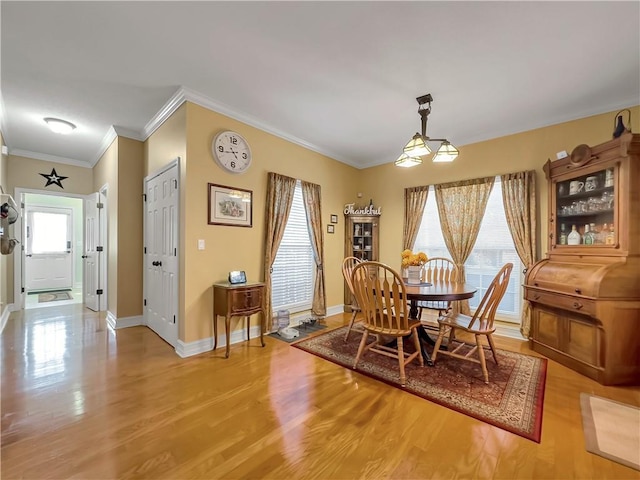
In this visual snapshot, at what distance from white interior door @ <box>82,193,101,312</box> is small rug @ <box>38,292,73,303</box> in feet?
3.71

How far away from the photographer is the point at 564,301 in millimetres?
2697

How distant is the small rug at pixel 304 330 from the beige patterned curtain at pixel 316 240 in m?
0.27

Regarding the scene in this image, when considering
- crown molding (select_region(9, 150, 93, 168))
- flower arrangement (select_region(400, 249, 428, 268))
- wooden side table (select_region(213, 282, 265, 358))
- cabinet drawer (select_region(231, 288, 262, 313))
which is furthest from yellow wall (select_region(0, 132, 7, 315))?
flower arrangement (select_region(400, 249, 428, 268))

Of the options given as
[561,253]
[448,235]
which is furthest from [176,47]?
[561,253]

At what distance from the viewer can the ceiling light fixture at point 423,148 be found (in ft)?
8.47

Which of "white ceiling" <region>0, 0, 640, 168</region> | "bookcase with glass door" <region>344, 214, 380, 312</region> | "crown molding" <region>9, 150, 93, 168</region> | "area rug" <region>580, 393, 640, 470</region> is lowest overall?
"area rug" <region>580, 393, 640, 470</region>

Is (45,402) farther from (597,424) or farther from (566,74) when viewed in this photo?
(566,74)

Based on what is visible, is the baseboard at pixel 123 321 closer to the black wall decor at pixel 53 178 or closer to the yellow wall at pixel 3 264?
the yellow wall at pixel 3 264

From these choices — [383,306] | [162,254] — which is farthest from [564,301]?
[162,254]

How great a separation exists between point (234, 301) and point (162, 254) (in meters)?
1.28

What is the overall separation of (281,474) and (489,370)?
2.16 m

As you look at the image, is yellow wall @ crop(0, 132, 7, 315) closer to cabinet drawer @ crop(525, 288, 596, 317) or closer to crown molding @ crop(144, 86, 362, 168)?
crown molding @ crop(144, 86, 362, 168)

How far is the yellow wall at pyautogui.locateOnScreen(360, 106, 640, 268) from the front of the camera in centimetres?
320

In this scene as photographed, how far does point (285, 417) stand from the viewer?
188 centimetres
